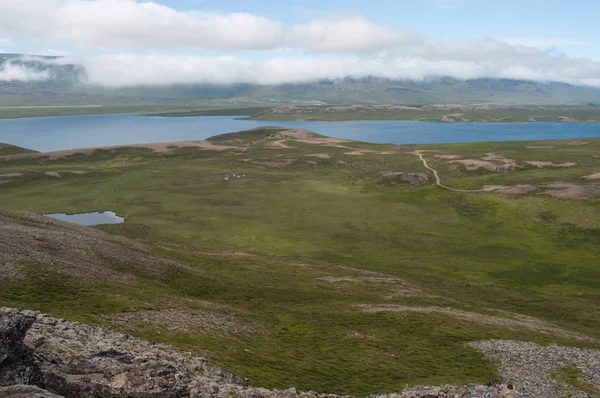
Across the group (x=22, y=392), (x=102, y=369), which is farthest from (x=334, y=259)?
(x=22, y=392)

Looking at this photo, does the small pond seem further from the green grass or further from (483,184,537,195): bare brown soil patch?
(483,184,537,195): bare brown soil patch

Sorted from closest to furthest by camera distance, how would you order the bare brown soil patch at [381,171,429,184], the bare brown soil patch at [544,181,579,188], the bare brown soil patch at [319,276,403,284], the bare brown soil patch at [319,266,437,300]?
the bare brown soil patch at [319,266,437,300] → the bare brown soil patch at [319,276,403,284] → the bare brown soil patch at [544,181,579,188] → the bare brown soil patch at [381,171,429,184]

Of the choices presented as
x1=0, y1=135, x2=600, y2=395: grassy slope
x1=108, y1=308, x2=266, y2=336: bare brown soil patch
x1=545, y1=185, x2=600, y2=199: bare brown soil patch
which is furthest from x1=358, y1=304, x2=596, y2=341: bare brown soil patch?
x1=545, y1=185, x2=600, y2=199: bare brown soil patch

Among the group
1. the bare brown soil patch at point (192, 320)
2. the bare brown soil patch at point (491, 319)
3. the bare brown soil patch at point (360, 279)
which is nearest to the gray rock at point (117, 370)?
the bare brown soil patch at point (192, 320)

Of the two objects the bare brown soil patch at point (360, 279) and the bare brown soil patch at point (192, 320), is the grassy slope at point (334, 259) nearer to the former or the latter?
the bare brown soil patch at point (192, 320)

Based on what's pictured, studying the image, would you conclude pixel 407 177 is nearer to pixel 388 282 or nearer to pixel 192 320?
pixel 388 282

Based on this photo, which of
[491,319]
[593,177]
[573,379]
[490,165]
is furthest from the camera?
[490,165]
